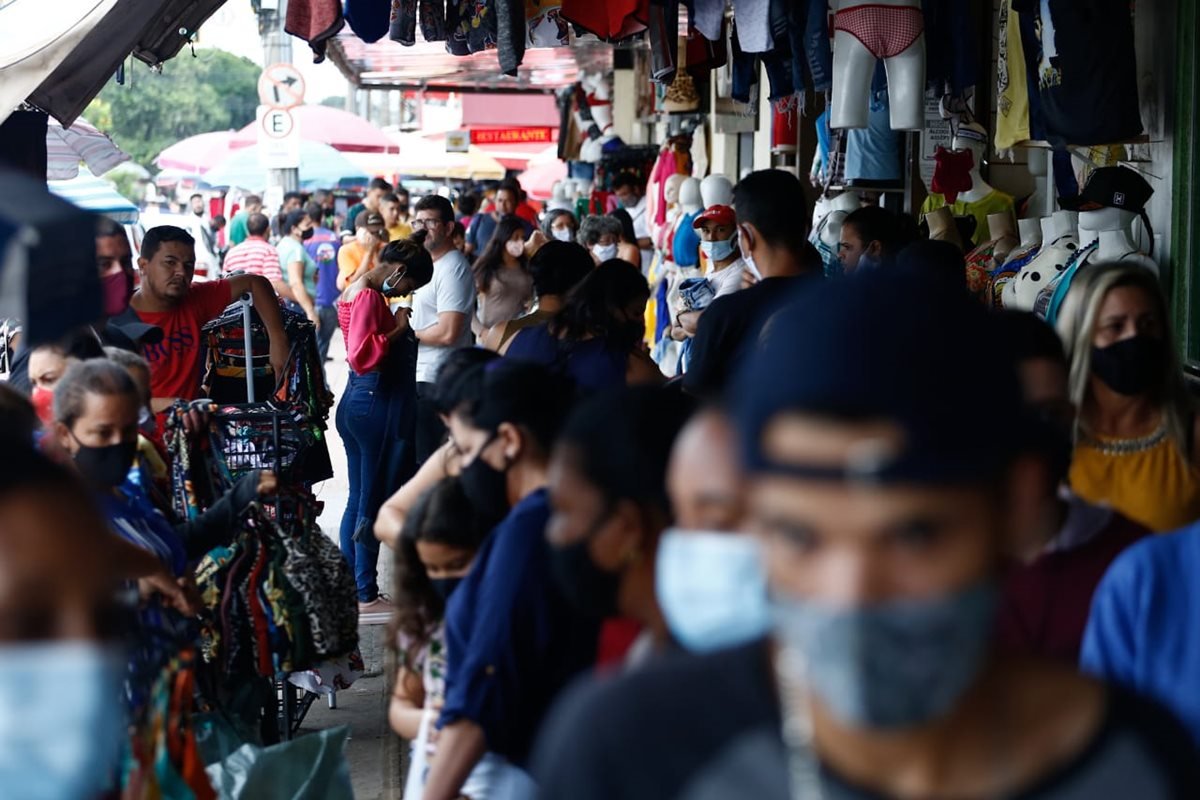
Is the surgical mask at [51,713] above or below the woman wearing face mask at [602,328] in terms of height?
below

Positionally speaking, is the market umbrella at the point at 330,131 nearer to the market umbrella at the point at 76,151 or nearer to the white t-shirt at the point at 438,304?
the market umbrella at the point at 76,151

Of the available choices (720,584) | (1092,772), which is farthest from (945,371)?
(720,584)

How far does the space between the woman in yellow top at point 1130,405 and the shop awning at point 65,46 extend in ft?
14.2

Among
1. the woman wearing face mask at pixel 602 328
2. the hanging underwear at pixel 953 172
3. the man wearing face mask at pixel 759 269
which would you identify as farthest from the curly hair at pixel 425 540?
the hanging underwear at pixel 953 172

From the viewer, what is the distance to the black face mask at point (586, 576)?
2404 mm

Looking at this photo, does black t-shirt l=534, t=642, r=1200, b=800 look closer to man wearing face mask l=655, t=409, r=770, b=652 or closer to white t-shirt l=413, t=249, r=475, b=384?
man wearing face mask l=655, t=409, r=770, b=652

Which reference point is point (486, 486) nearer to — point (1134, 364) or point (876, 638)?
point (1134, 364)

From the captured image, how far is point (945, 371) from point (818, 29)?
6.48m

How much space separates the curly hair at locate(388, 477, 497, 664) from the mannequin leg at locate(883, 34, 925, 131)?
3.89 m

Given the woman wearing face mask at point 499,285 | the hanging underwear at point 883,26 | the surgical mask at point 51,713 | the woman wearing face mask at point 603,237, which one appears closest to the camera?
the surgical mask at point 51,713

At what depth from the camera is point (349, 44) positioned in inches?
766

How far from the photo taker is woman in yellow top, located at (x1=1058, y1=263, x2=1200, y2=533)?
3729mm

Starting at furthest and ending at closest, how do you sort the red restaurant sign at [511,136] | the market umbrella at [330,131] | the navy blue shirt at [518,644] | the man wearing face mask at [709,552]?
the red restaurant sign at [511,136]
the market umbrella at [330,131]
the navy blue shirt at [518,644]
the man wearing face mask at [709,552]

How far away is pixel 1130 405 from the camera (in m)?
3.78
